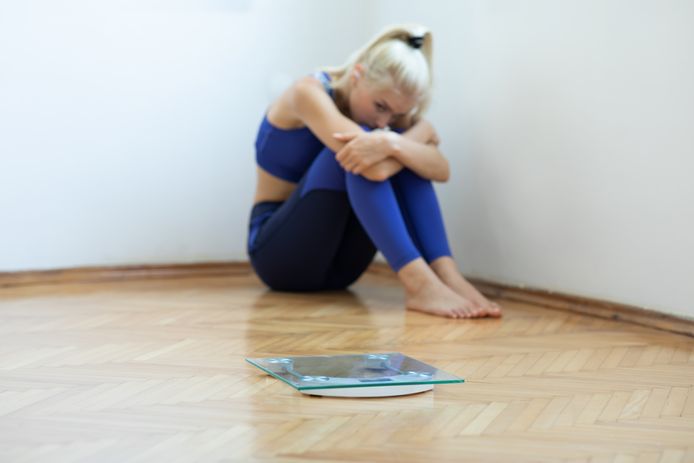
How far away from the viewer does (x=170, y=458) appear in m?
0.91

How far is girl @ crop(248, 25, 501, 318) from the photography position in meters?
1.98

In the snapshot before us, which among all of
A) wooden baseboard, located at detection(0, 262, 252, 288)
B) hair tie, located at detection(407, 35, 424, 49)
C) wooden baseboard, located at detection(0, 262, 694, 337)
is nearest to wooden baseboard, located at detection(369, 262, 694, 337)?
wooden baseboard, located at detection(0, 262, 694, 337)

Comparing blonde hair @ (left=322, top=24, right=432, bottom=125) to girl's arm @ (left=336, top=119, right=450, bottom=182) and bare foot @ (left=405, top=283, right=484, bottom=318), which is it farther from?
bare foot @ (left=405, top=283, right=484, bottom=318)

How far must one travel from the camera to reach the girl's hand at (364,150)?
196cm

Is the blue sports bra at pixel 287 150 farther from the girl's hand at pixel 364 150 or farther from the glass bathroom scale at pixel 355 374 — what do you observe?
the glass bathroom scale at pixel 355 374

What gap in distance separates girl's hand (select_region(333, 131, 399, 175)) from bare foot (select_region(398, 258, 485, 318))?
0.24 m

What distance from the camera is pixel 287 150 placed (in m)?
2.23

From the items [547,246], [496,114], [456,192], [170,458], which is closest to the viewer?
[170,458]

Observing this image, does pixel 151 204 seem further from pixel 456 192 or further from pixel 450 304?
pixel 450 304

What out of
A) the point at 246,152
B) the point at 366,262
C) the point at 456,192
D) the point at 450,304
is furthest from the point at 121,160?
the point at 450,304

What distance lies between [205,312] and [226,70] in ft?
3.21

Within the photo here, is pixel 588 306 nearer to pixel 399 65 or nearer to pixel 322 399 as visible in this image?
pixel 399 65

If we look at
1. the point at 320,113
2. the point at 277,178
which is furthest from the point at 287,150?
the point at 320,113

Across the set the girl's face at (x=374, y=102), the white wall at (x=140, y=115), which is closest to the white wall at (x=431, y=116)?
the white wall at (x=140, y=115)
